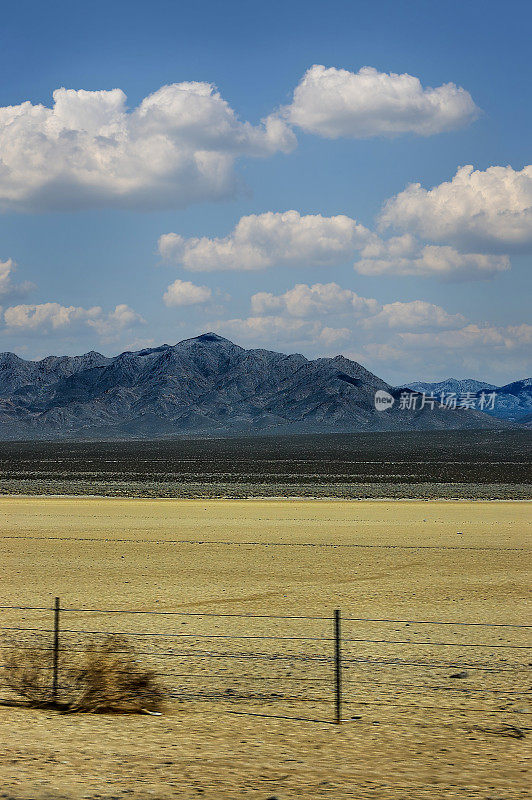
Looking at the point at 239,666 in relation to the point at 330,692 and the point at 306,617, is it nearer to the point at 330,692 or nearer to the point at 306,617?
the point at 330,692

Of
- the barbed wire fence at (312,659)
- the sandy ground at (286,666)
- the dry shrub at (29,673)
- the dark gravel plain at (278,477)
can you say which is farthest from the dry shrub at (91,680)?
the dark gravel plain at (278,477)

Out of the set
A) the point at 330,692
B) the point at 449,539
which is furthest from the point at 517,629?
the point at 449,539

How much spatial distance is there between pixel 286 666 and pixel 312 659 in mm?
582

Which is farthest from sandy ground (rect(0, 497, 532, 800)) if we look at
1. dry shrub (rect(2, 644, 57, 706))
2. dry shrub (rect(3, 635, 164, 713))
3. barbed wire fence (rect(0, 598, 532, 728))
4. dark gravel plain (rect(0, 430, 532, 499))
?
dark gravel plain (rect(0, 430, 532, 499))

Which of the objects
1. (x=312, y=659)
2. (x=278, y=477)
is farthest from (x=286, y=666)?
(x=278, y=477)

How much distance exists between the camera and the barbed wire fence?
10406 mm

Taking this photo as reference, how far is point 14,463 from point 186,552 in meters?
59.4

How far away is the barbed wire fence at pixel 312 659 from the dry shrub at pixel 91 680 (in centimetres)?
14

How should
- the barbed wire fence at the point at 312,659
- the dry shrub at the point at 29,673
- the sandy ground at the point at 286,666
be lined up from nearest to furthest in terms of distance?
1. the sandy ground at the point at 286,666
2. the barbed wire fence at the point at 312,659
3. the dry shrub at the point at 29,673

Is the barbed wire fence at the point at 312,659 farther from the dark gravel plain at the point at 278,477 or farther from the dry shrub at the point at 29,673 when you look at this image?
the dark gravel plain at the point at 278,477

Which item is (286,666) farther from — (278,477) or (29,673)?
(278,477)

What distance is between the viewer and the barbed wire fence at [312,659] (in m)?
10.4

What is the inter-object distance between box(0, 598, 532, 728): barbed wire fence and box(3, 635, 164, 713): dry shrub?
142mm

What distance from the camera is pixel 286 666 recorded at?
11.9 meters
